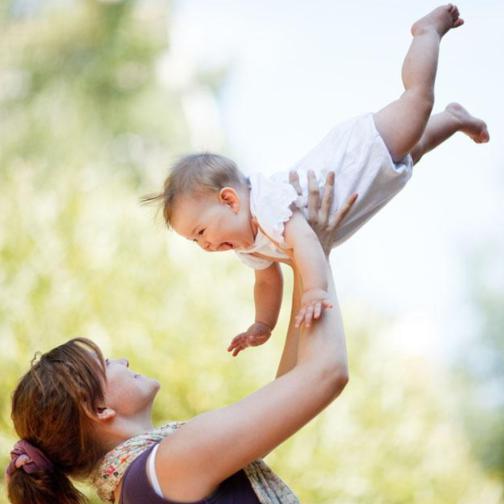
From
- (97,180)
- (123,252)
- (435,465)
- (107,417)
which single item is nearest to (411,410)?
(435,465)

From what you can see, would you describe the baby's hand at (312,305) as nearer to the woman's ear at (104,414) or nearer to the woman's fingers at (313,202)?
the woman's fingers at (313,202)

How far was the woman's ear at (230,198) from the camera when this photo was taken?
5.39 feet

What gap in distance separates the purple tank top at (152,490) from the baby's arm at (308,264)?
1.00 feet

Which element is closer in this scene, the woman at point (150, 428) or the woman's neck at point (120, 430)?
the woman at point (150, 428)

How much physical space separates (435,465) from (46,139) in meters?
2.85

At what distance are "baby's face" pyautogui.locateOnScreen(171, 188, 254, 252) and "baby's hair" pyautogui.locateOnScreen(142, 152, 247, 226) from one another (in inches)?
0.6

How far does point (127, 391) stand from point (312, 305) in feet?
1.36

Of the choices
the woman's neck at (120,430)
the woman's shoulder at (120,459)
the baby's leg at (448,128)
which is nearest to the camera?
the woman's shoulder at (120,459)

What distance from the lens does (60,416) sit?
5.37 feet

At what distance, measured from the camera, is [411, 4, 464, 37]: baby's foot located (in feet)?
5.59

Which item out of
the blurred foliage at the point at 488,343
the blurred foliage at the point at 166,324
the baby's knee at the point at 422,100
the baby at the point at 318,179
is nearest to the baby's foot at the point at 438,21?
the baby at the point at 318,179

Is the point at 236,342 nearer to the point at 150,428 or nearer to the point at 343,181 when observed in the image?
the point at 150,428

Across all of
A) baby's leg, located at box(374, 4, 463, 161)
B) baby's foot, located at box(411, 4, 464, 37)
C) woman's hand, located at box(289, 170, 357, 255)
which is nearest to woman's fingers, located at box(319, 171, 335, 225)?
woman's hand, located at box(289, 170, 357, 255)

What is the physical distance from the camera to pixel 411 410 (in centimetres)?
478
